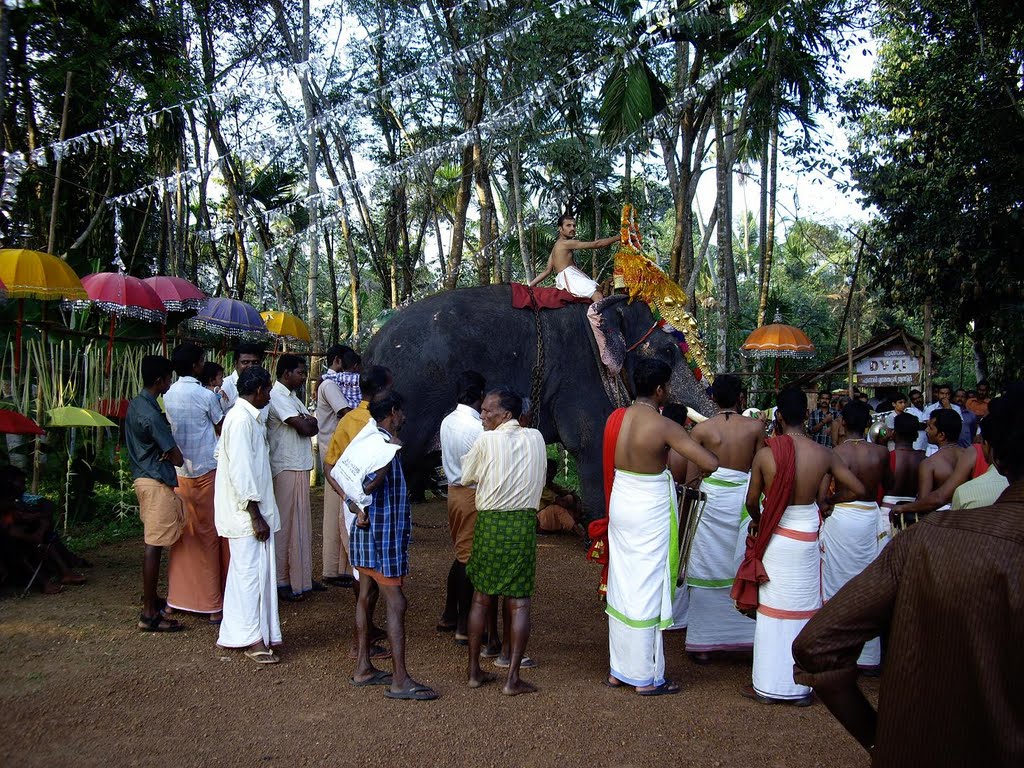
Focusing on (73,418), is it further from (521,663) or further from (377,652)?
(521,663)

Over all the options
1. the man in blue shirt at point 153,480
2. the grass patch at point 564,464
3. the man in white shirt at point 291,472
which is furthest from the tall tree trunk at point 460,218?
the man in blue shirt at point 153,480

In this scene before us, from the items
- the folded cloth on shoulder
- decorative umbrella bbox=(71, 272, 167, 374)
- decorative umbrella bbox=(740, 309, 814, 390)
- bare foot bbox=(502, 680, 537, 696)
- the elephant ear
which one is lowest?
bare foot bbox=(502, 680, 537, 696)

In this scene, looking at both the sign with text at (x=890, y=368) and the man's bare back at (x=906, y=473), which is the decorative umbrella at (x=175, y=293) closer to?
the man's bare back at (x=906, y=473)

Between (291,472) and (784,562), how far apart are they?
3.59 m

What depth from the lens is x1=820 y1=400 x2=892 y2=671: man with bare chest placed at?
531 centimetres

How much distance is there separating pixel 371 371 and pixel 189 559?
6.93 ft

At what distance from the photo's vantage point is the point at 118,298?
8.86m

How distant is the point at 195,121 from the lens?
16734mm

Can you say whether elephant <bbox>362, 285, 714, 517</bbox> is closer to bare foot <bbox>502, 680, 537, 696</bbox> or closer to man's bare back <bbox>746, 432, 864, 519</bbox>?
bare foot <bbox>502, 680, 537, 696</bbox>

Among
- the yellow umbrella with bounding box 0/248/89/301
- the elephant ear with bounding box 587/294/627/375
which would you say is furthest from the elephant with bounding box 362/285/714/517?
the yellow umbrella with bounding box 0/248/89/301

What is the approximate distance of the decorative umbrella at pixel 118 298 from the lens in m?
8.86

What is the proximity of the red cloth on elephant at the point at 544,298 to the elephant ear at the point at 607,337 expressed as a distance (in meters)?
0.31

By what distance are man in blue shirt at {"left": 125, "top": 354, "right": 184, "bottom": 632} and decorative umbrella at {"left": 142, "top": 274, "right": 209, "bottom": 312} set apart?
4988mm

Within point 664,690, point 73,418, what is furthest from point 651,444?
point 73,418
